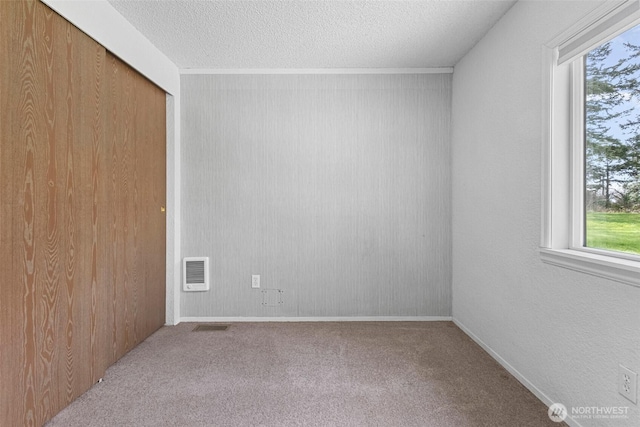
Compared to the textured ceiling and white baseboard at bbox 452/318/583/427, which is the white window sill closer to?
white baseboard at bbox 452/318/583/427

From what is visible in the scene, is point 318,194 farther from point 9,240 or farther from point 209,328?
point 9,240

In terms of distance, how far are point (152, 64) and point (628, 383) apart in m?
3.49

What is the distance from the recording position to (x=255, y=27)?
2598mm

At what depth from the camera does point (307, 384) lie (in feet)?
7.11

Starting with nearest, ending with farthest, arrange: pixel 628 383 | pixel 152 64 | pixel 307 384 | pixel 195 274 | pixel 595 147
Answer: pixel 628 383
pixel 595 147
pixel 307 384
pixel 152 64
pixel 195 274

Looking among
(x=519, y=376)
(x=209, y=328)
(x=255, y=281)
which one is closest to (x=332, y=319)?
(x=255, y=281)

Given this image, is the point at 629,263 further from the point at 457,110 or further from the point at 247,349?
the point at 247,349

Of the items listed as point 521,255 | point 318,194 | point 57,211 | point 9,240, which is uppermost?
point 318,194

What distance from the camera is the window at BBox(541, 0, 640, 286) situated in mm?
1560

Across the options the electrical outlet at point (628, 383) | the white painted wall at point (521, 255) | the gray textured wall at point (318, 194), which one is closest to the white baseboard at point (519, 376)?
the white painted wall at point (521, 255)

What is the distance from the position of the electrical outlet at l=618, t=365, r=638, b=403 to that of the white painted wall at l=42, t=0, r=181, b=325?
3.04m

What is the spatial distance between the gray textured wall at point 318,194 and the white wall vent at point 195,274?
65 millimetres

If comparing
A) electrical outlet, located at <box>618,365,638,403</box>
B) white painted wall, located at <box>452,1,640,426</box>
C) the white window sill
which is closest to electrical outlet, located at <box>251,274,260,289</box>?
white painted wall, located at <box>452,1,640,426</box>

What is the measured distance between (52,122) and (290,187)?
6.34ft
